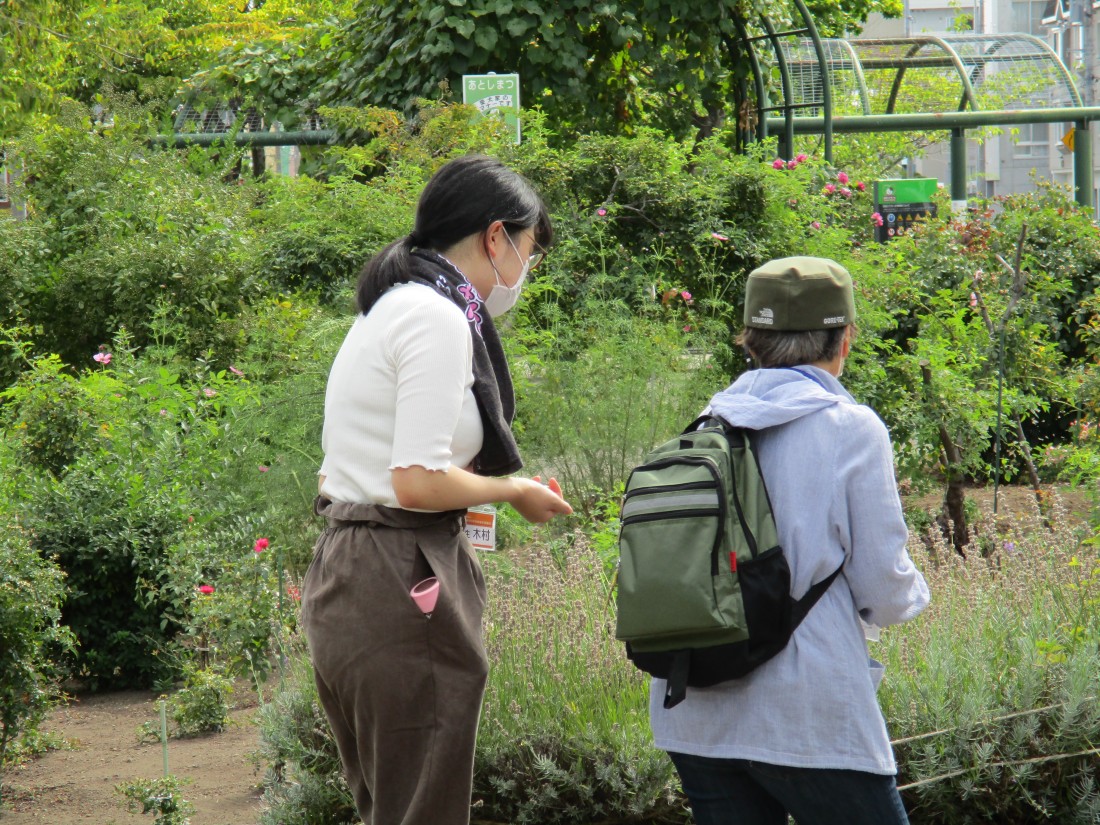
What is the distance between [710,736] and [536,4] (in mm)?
8730

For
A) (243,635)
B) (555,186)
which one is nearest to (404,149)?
(555,186)

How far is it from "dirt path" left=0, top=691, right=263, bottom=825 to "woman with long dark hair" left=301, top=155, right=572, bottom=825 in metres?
1.78

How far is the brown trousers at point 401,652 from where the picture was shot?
2.21 m

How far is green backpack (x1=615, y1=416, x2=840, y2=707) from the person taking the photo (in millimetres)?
2016

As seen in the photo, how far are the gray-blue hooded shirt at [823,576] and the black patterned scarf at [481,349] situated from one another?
0.43 meters

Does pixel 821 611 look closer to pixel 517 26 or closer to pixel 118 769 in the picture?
pixel 118 769

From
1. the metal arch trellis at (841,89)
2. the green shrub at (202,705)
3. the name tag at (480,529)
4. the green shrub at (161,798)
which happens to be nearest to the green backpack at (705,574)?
the name tag at (480,529)

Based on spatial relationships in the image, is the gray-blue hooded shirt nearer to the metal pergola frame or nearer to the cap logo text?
the cap logo text

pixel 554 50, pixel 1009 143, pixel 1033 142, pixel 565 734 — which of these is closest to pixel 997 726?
pixel 565 734

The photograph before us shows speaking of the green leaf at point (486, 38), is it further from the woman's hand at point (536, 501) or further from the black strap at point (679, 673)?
the black strap at point (679, 673)

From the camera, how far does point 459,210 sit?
234 cm

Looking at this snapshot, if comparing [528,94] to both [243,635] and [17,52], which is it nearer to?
[17,52]

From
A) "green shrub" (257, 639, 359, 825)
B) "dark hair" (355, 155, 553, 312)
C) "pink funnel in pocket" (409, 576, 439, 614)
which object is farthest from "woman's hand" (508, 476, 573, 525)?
"green shrub" (257, 639, 359, 825)

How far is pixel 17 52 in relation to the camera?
32.6 feet
